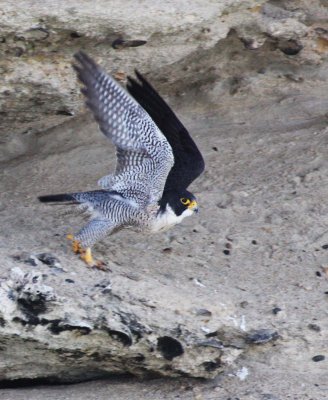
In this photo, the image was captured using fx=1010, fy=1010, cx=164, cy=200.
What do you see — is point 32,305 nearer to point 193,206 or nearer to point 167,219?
point 167,219

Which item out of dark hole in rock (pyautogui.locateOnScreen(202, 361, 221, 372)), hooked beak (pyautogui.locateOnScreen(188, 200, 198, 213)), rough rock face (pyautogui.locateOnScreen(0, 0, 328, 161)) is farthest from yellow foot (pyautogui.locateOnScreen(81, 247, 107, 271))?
rough rock face (pyautogui.locateOnScreen(0, 0, 328, 161))

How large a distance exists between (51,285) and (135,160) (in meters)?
1.20

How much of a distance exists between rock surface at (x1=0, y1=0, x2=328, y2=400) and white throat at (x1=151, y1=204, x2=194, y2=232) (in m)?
0.23

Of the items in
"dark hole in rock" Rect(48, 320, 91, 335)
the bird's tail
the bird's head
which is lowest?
"dark hole in rock" Rect(48, 320, 91, 335)

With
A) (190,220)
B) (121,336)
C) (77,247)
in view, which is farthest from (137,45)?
(121,336)

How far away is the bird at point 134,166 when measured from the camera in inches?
248

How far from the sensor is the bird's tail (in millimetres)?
6182

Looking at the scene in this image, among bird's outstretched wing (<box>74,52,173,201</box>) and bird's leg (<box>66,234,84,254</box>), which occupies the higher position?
bird's outstretched wing (<box>74,52,173,201</box>)

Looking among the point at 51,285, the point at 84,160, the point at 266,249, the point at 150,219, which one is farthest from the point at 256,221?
the point at 51,285

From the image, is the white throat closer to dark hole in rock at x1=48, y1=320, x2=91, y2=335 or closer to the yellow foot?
the yellow foot

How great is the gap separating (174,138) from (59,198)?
101 centimetres

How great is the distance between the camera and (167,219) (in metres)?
6.72

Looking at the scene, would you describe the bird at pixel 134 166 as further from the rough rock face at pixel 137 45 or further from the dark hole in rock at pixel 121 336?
the rough rock face at pixel 137 45

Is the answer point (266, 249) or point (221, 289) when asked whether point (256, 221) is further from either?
point (221, 289)
